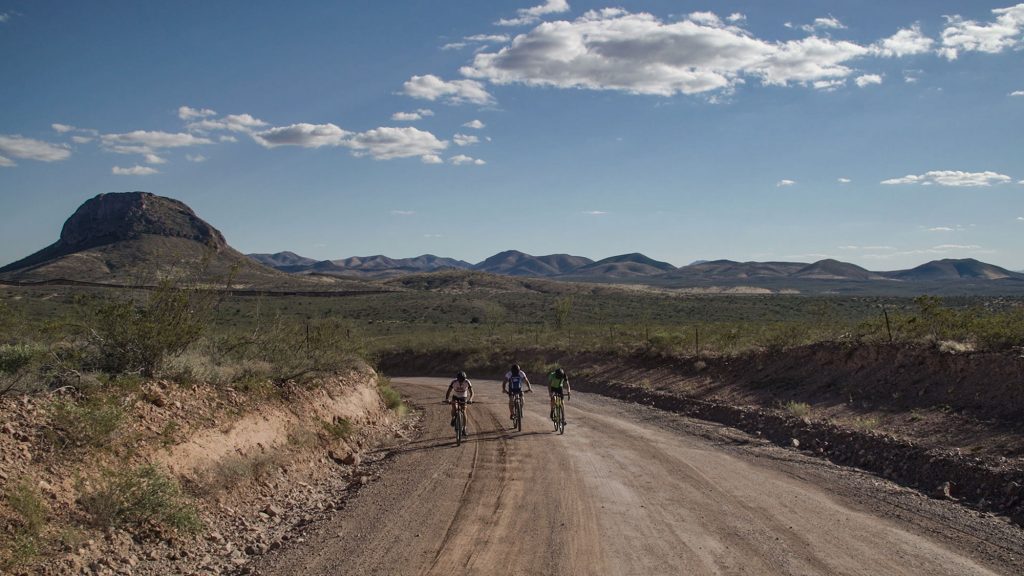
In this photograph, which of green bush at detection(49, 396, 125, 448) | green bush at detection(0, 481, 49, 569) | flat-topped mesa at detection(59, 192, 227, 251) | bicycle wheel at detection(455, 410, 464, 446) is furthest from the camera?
flat-topped mesa at detection(59, 192, 227, 251)

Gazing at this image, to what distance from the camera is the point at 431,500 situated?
10477mm

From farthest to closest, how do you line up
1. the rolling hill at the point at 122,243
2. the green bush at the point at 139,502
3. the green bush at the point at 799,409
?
the rolling hill at the point at 122,243 < the green bush at the point at 799,409 < the green bush at the point at 139,502

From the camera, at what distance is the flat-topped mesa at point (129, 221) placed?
120 meters

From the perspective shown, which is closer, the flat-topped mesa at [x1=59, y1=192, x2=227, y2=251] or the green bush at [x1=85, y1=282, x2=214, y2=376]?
→ the green bush at [x1=85, y1=282, x2=214, y2=376]

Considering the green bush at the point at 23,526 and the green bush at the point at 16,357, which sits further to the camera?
the green bush at the point at 16,357

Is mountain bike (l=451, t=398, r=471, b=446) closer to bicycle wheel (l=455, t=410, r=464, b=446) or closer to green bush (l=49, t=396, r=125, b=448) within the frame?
bicycle wheel (l=455, t=410, r=464, b=446)

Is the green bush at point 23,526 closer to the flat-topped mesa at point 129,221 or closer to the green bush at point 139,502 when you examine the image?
the green bush at point 139,502

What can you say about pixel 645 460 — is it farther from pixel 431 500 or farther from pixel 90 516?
pixel 90 516

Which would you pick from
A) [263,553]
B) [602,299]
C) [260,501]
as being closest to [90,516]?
[263,553]

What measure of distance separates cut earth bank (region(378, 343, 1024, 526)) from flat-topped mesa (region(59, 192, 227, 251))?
108m

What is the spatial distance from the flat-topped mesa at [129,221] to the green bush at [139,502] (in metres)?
116

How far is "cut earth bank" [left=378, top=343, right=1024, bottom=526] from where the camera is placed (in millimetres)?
11711

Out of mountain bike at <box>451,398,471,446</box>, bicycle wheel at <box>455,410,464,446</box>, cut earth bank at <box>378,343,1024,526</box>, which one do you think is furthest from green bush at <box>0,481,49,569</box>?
cut earth bank at <box>378,343,1024,526</box>

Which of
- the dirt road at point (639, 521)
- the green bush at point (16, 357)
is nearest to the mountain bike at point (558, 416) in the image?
the dirt road at point (639, 521)
